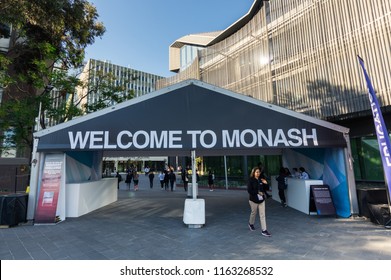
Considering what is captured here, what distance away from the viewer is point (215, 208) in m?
10.9

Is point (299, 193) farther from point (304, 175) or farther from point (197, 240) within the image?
point (197, 240)

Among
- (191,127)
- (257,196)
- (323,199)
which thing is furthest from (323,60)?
(257,196)

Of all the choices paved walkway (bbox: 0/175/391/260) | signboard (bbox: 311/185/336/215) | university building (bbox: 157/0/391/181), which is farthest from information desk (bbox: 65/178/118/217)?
university building (bbox: 157/0/391/181)

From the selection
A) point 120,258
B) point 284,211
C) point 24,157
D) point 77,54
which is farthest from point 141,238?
point 24,157

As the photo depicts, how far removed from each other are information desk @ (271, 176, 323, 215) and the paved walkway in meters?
0.72

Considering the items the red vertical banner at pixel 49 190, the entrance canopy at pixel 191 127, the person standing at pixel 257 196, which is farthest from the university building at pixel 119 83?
the person standing at pixel 257 196

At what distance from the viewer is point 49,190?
824cm

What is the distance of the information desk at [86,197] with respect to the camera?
929 centimetres

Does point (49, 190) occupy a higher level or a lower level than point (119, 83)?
lower

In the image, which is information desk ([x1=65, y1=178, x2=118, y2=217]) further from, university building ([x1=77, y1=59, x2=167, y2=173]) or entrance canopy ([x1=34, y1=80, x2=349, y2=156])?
university building ([x1=77, y1=59, x2=167, y2=173])

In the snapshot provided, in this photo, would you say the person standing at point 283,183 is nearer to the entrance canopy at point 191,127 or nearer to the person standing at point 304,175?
the person standing at point 304,175

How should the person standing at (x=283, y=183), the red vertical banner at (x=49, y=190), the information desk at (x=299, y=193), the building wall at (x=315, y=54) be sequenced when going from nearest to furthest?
1. the red vertical banner at (x=49, y=190)
2. the information desk at (x=299, y=193)
3. the person standing at (x=283, y=183)
4. the building wall at (x=315, y=54)

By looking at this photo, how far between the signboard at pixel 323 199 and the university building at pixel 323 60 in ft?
30.2

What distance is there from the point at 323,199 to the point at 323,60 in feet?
41.9
